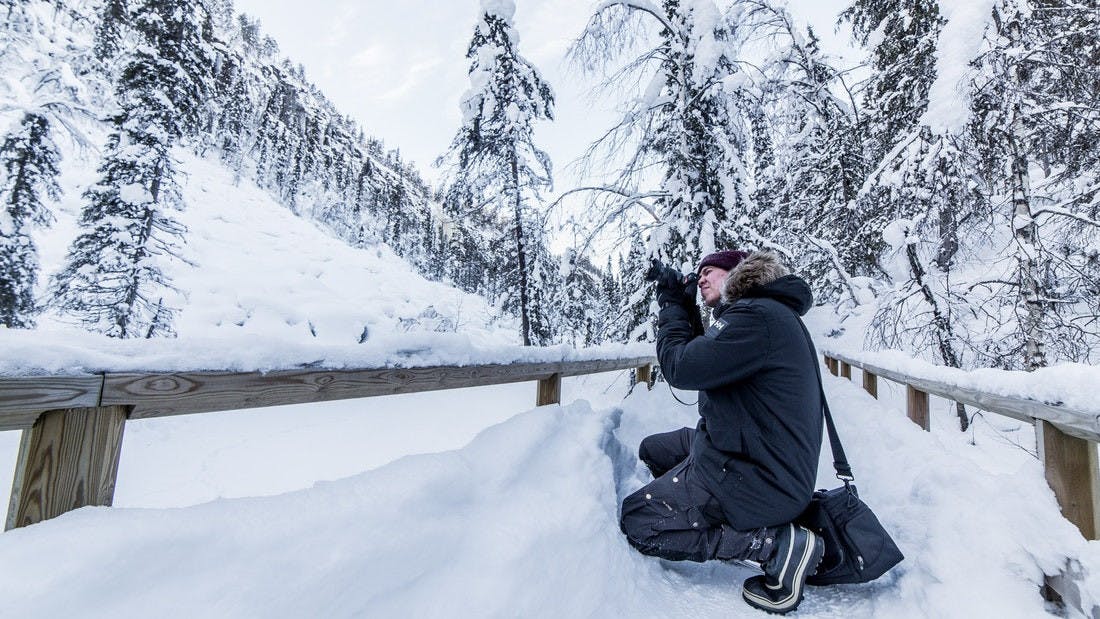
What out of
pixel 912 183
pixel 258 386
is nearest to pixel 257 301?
pixel 258 386

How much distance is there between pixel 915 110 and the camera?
6.96 meters

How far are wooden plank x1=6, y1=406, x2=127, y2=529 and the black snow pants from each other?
7.12 feet

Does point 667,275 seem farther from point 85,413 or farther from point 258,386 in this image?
point 85,413

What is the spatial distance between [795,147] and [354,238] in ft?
108

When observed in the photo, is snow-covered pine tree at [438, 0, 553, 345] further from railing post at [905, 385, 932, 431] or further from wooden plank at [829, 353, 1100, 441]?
wooden plank at [829, 353, 1100, 441]

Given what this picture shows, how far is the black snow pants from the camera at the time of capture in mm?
2178

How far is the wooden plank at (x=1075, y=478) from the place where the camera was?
171cm

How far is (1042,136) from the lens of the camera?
5277 millimetres

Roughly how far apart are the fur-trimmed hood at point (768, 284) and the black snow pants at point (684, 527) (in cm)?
97

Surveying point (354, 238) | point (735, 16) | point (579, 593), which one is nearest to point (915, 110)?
point (735, 16)

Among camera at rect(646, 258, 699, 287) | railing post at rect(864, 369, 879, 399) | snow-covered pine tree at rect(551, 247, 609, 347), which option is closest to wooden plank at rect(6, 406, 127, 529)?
camera at rect(646, 258, 699, 287)

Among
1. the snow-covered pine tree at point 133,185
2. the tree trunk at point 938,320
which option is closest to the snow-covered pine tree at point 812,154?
the tree trunk at point 938,320

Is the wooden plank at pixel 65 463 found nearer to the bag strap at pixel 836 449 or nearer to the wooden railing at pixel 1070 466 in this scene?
the bag strap at pixel 836 449

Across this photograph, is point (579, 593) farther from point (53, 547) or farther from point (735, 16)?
point (735, 16)
